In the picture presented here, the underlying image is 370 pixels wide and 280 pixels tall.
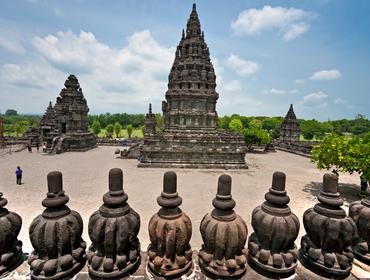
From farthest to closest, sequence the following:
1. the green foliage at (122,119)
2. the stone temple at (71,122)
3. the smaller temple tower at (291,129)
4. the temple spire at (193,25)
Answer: the green foliage at (122,119)
the smaller temple tower at (291,129)
the stone temple at (71,122)
the temple spire at (193,25)

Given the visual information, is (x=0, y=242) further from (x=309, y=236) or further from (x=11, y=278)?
(x=309, y=236)

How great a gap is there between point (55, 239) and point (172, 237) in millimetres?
1303

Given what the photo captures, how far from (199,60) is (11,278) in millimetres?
22655

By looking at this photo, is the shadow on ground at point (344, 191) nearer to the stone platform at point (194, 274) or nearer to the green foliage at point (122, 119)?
the stone platform at point (194, 274)

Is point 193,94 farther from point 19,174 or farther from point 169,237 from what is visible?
point 169,237

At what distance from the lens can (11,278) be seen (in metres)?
2.27

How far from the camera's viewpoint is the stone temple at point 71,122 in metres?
25.6

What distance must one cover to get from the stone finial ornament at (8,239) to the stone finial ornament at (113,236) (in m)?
0.96

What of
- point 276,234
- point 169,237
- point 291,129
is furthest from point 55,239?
point 291,129

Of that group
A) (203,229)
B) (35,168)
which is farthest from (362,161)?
(35,168)

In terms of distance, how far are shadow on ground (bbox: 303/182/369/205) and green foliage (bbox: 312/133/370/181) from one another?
1424 millimetres

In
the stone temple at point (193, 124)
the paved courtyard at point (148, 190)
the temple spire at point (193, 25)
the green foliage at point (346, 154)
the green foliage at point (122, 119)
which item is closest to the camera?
the paved courtyard at point (148, 190)

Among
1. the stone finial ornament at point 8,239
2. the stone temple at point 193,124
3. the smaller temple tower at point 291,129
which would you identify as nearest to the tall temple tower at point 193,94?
the stone temple at point 193,124

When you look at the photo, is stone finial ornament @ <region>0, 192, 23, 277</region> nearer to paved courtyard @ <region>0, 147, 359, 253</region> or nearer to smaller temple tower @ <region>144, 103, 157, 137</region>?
paved courtyard @ <region>0, 147, 359, 253</region>
